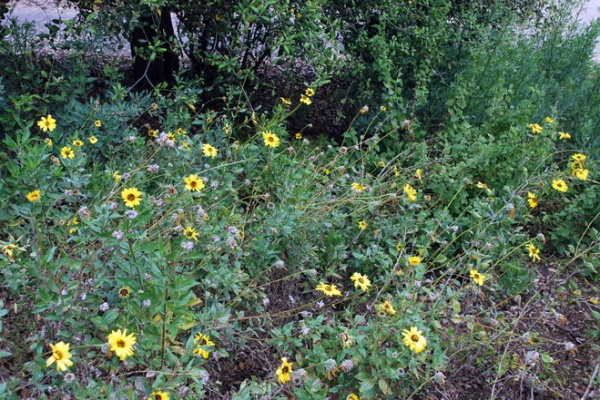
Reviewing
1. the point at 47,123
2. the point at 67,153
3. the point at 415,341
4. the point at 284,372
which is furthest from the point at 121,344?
the point at 47,123

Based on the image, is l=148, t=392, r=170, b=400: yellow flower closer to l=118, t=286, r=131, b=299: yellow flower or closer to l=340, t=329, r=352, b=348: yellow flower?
l=118, t=286, r=131, b=299: yellow flower

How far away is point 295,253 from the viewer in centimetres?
274

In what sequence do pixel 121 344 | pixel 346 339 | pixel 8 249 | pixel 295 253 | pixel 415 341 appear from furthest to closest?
pixel 295 253 < pixel 346 339 < pixel 415 341 < pixel 8 249 < pixel 121 344

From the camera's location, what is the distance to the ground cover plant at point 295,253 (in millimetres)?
1917

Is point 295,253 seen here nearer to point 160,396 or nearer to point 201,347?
point 201,347

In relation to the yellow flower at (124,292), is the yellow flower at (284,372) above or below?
below

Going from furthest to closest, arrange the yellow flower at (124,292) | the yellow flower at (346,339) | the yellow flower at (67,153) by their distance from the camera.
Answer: the yellow flower at (67,153)
the yellow flower at (346,339)
the yellow flower at (124,292)

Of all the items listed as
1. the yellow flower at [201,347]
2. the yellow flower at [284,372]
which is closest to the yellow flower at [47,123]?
the yellow flower at [201,347]

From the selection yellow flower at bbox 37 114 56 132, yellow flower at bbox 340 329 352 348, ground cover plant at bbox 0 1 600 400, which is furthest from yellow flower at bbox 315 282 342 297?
yellow flower at bbox 37 114 56 132

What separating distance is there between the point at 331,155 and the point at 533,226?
1439 millimetres

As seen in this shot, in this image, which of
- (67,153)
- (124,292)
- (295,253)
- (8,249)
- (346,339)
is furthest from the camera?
(295,253)

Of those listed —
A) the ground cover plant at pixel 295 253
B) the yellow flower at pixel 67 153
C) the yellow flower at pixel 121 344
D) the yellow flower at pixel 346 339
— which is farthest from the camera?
the yellow flower at pixel 67 153

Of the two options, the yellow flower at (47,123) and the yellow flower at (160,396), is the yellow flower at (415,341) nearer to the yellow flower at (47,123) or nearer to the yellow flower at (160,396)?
the yellow flower at (160,396)

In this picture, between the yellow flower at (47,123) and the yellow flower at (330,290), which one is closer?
the yellow flower at (330,290)
